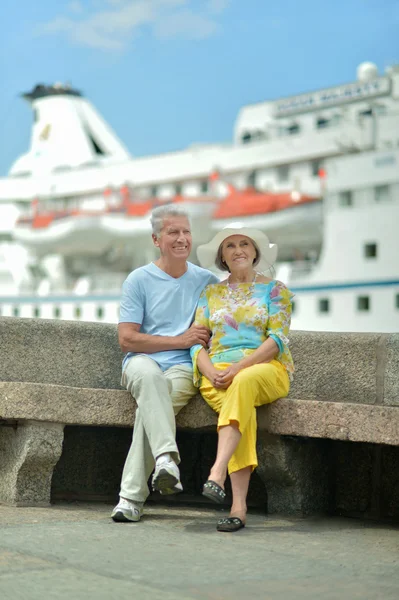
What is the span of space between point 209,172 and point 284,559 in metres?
29.5

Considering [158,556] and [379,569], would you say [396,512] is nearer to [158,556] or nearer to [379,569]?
[379,569]

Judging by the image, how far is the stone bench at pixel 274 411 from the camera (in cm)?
333

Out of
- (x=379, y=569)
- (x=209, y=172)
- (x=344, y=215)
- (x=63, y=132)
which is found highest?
(x=63, y=132)

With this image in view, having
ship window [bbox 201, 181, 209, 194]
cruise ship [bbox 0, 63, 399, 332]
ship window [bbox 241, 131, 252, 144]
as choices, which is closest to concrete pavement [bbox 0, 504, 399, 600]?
cruise ship [bbox 0, 63, 399, 332]

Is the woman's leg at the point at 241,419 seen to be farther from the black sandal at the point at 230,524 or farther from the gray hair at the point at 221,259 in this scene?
the gray hair at the point at 221,259

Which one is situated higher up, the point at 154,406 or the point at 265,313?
the point at 265,313

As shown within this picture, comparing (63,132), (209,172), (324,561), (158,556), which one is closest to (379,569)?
(324,561)

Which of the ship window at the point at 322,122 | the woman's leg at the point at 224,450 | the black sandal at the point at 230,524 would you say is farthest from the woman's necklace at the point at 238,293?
the ship window at the point at 322,122

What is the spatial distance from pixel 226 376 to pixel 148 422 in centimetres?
30

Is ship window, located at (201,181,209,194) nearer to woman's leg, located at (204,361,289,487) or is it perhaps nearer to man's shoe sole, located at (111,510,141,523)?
woman's leg, located at (204,361,289,487)

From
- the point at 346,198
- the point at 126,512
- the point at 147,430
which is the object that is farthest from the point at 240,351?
the point at 346,198

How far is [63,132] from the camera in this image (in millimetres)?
36688

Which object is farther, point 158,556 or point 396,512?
point 396,512

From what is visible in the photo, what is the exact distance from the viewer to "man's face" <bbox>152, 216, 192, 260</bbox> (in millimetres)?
3625
